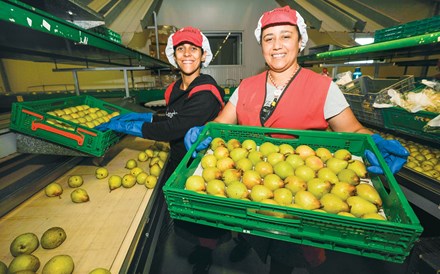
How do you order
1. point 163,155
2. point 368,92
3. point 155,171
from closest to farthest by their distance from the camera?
point 155,171
point 163,155
point 368,92

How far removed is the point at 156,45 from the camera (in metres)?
7.85

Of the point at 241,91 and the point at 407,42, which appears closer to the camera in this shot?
the point at 241,91

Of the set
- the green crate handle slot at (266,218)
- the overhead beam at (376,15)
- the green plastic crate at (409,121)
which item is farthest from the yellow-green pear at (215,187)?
the overhead beam at (376,15)

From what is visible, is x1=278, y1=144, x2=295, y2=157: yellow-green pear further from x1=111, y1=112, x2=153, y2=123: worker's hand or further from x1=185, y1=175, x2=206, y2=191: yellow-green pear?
x1=111, y1=112, x2=153, y2=123: worker's hand

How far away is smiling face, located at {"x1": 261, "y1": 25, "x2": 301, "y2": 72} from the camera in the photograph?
1.58 metres

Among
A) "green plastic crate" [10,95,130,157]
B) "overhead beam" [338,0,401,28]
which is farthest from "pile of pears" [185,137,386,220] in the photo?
"overhead beam" [338,0,401,28]

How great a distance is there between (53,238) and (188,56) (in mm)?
1728

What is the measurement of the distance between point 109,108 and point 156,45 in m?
5.59

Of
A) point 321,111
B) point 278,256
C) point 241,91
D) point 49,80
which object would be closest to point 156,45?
point 49,80

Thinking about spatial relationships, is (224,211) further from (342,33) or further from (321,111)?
(342,33)

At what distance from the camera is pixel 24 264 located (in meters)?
1.07

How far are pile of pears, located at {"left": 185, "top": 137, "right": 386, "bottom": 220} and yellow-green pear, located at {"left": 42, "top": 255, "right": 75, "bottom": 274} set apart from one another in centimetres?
77

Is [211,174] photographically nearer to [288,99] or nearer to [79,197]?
[288,99]

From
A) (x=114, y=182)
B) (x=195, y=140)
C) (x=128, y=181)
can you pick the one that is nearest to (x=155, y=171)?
(x=128, y=181)
